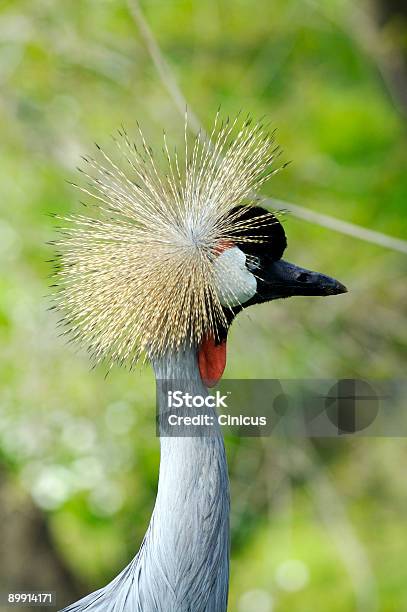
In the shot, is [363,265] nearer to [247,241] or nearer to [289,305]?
[289,305]

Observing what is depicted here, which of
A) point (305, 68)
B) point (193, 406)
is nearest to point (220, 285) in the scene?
point (193, 406)

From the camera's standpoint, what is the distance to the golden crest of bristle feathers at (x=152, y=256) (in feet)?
4.74

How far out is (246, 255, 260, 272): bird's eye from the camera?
1.47 metres

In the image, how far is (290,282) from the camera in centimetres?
148

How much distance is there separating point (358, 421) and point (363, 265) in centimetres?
54

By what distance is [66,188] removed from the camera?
126 inches

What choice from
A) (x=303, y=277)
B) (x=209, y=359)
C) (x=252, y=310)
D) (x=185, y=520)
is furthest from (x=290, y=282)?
(x=252, y=310)

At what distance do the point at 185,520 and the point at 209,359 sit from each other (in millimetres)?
255

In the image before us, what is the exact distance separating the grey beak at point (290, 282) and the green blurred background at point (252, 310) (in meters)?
1.37
